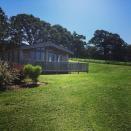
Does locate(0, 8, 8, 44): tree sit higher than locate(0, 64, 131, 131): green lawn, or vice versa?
locate(0, 8, 8, 44): tree

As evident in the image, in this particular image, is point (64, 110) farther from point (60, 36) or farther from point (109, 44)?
point (109, 44)

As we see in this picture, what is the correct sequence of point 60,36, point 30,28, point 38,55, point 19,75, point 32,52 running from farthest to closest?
point 60,36, point 30,28, point 38,55, point 32,52, point 19,75

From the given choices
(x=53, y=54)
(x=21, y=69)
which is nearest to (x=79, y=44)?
(x=53, y=54)

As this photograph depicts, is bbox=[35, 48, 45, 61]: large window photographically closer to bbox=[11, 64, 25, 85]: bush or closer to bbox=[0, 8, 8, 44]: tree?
bbox=[11, 64, 25, 85]: bush

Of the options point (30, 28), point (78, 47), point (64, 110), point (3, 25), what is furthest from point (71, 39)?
point (64, 110)

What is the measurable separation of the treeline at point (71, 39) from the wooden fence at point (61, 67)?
3987cm

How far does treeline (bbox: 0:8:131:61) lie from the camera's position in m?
85.1

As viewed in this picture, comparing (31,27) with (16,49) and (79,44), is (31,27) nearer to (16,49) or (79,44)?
(79,44)

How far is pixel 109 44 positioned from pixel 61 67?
71149 mm

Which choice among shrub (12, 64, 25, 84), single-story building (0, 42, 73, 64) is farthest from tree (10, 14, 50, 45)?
shrub (12, 64, 25, 84)

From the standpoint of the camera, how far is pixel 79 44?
109 m

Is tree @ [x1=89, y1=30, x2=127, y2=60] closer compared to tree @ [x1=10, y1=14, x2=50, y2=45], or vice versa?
tree @ [x1=10, y1=14, x2=50, y2=45]

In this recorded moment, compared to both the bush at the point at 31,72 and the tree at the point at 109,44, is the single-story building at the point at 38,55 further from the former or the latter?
the tree at the point at 109,44

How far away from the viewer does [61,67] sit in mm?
32375
